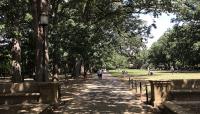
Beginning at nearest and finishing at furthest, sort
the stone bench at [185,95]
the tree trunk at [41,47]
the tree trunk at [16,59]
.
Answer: the stone bench at [185,95], the tree trunk at [41,47], the tree trunk at [16,59]

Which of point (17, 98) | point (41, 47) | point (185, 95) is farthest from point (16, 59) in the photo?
point (185, 95)

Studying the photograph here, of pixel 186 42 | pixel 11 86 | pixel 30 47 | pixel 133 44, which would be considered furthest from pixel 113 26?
pixel 186 42

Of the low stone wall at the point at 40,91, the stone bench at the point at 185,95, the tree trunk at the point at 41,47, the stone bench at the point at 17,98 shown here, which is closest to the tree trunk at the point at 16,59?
the tree trunk at the point at 41,47

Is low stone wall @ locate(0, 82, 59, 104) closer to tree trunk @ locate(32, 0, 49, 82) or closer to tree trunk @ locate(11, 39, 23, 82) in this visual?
tree trunk @ locate(32, 0, 49, 82)

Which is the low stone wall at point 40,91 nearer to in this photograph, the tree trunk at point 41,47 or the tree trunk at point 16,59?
the tree trunk at point 41,47

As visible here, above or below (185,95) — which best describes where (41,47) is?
above

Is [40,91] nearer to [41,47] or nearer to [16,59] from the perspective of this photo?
[41,47]

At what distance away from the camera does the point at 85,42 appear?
3444cm

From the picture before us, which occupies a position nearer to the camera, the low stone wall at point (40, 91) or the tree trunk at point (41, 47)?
the low stone wall at point (40, 91)

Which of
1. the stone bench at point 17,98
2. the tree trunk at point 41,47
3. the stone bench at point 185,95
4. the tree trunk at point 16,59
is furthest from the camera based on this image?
the tree trunk at point 16,59

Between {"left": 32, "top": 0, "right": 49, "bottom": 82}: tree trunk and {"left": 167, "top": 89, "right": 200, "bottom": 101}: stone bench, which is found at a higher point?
{"left": 32, "top": 0, "right": 49, "bottom": 82}: tree trunk

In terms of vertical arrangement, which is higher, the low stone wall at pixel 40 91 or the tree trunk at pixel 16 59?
the tree trunk at pixel 16 59

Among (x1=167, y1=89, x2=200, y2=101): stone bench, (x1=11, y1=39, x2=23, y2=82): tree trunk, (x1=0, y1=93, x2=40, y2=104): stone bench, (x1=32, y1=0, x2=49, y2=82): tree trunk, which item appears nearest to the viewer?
(x1=0, y1=93, x2=40, y2=104): stone bench

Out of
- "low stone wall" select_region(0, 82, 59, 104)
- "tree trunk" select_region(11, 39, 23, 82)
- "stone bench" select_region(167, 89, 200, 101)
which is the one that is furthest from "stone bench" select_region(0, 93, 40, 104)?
"tree trunk" select_region(11, 39, 23, 82)
